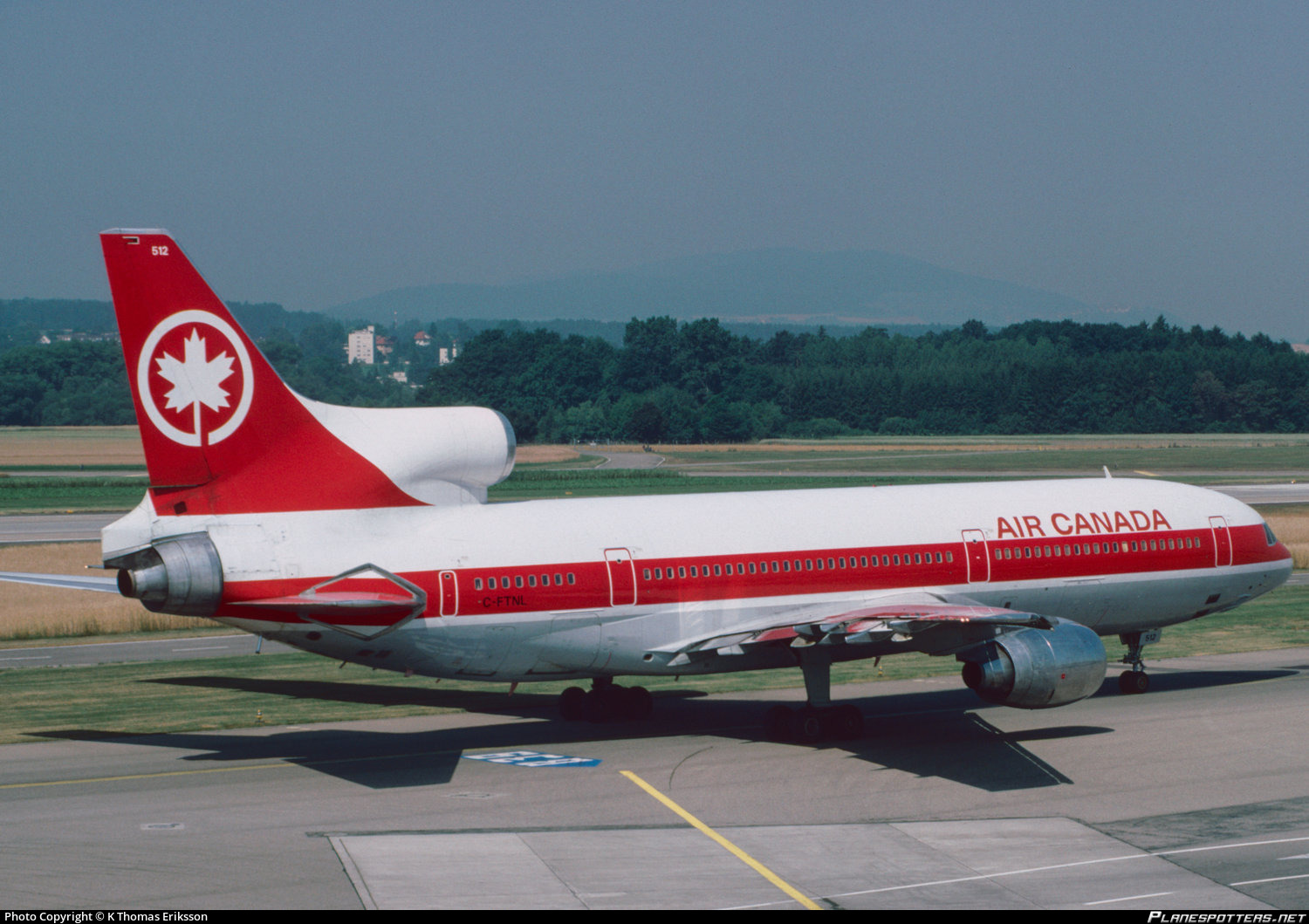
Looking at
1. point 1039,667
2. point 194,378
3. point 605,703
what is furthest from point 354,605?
point 1039,667

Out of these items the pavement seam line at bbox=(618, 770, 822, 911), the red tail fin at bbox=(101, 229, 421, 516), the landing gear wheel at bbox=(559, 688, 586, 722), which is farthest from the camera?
the landing gear wheel at bbox=(559, 688, 586, 722)

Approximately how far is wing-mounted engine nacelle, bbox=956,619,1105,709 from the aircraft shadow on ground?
5.19 feet

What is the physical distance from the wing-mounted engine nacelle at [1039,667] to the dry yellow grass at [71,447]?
111 meters

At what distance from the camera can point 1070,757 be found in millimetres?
28953

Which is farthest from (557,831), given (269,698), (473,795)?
(269,698)

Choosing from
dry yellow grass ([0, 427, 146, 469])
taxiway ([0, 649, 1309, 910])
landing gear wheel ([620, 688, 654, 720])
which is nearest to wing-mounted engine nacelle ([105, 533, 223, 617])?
taxiway ([0, 649, 1309, 910])

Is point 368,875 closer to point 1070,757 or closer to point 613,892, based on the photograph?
point 613,892

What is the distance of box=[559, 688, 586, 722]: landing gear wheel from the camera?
3275cm

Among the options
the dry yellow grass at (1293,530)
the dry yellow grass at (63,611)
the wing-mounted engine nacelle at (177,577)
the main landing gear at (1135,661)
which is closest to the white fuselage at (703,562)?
the wing-mounted engine nacelle at (177,577)

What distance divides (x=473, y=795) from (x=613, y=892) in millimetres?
6684

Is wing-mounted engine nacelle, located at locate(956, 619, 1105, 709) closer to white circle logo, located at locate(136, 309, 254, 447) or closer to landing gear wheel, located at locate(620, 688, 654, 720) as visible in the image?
landing gear wheel, located at locate(620, 688, 654, 720)

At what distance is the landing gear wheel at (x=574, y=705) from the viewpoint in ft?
107

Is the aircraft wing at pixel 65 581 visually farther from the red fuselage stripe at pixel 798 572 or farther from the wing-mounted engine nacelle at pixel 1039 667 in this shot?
the wing-mounted engine nacelle at pixel 1039 667

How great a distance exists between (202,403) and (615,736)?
36.6 ft
